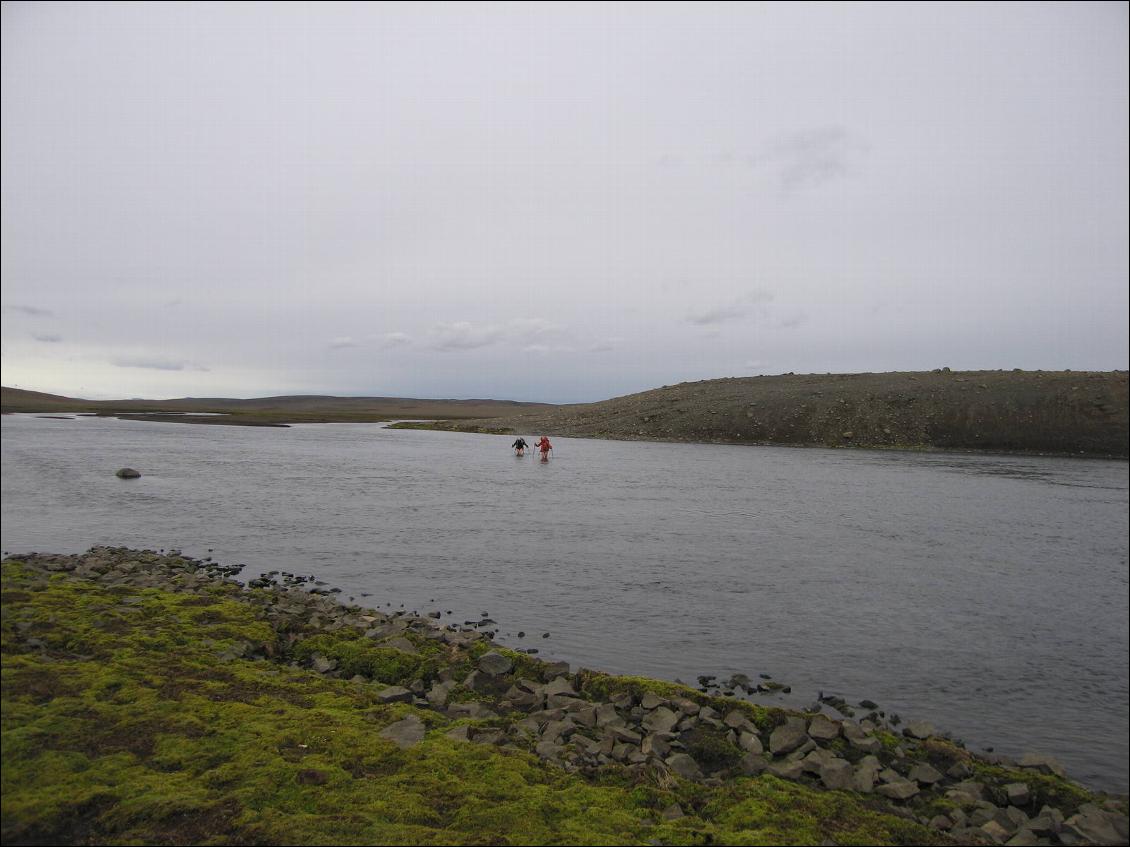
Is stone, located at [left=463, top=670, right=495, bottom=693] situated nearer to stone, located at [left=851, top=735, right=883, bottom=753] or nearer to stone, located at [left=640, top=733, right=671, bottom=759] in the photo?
stone, located at [left=640, top=733, right=671, bottom=759]

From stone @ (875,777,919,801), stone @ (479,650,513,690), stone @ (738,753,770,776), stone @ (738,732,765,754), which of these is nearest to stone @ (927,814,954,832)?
stone @ (875,777,919,801)

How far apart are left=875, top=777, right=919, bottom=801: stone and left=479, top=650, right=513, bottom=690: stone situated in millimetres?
6921

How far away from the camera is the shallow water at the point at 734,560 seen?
1326cm

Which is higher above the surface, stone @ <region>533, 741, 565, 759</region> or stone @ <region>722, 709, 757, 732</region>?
stone @ <region>533, 741, 565, 759</region>

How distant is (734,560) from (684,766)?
1470 cm

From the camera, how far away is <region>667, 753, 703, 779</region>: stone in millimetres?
9438

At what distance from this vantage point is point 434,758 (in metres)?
9.26

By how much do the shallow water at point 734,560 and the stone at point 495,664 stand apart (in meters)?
1.94

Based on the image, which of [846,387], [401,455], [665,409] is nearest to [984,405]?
[846,387]

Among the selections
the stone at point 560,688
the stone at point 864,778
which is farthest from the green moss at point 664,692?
the stone at point 864,778

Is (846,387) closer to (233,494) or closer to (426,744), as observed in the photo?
(233,494)

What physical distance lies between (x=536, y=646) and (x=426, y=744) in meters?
5.70

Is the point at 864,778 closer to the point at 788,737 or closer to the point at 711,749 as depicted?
the point at 788,737

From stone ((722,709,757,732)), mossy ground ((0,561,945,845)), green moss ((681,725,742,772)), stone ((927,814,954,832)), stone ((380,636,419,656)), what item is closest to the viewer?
mossy ground ((0,561,945,845))
